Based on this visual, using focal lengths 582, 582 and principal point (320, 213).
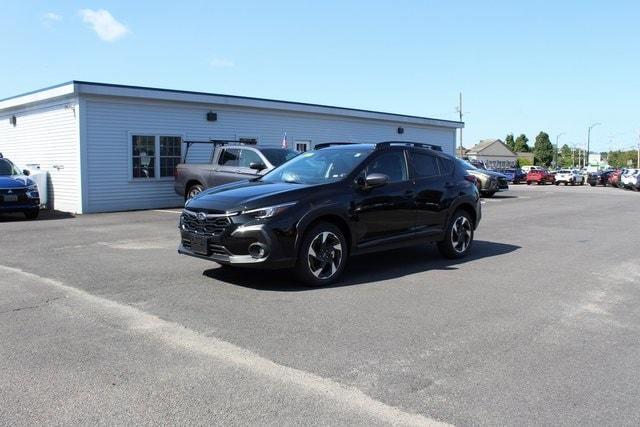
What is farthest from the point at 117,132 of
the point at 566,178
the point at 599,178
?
the point at 599,178

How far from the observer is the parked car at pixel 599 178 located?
53.0 metres

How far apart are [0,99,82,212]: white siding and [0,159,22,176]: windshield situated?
1646mm

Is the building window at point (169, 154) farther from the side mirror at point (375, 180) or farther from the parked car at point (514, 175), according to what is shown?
the parked car at point (514, 175)

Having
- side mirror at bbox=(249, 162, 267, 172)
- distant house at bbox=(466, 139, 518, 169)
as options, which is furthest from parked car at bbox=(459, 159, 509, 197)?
distant house at bbox=(466, 139, 518, 169)

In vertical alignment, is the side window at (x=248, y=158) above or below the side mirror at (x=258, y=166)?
above

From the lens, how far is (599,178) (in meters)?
53.0

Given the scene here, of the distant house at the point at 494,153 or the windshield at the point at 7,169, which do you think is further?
the distant house at the point at 494,153

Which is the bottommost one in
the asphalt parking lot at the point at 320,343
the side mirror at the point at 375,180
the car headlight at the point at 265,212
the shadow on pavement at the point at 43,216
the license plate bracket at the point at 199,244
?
the asphalt parking lot at the point at 320,343

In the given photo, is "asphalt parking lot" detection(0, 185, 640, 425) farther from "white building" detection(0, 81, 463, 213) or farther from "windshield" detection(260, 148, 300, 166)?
"white building" detection(0, 81, 463, 213)

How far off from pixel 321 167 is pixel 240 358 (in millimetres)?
3754

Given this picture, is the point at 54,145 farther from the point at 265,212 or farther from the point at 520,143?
the point at 520,143

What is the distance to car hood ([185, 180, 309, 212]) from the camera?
6.56 m

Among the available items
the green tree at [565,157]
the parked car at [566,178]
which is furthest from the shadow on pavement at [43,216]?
the green tree at [565,157]

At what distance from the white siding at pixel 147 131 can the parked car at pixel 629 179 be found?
29.9 meters
